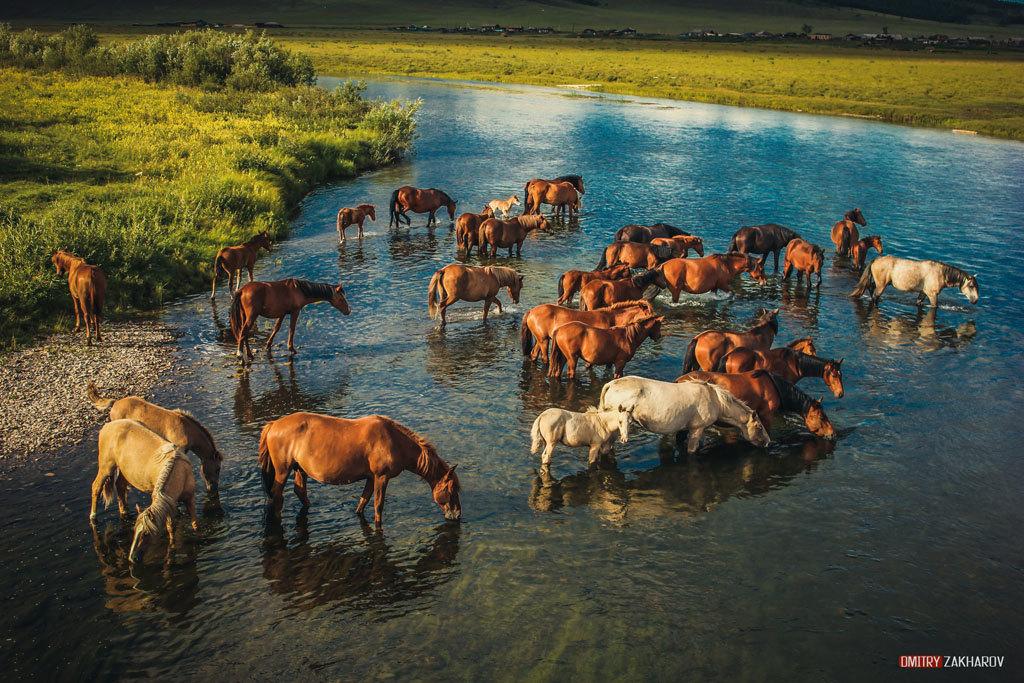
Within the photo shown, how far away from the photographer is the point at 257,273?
18.6m

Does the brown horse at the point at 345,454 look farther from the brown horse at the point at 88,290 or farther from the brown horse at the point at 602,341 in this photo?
the brown horse at the point at 88,290

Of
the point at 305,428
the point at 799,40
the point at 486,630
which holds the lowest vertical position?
the point at 486,630

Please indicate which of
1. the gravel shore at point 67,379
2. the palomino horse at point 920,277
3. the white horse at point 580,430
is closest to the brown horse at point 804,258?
the palomino horse at point 920,277

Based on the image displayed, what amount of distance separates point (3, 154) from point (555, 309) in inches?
878

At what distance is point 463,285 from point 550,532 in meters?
7.41

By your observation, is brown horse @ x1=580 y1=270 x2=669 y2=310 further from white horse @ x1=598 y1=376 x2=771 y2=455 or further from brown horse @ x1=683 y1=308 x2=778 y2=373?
white horse @ x1=598 y1=376 x2=771 y2=455

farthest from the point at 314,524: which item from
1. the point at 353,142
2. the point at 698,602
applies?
the point at 353,142

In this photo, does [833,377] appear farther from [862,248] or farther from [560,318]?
[862,248]

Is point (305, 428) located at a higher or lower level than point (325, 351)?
higher

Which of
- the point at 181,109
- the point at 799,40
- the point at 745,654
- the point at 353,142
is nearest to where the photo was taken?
the point at 745,654

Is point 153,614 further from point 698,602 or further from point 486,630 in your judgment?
point 698,602

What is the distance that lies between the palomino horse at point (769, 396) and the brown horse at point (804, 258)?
798 cm

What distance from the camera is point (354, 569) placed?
332 inches

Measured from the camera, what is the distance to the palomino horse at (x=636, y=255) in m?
18.3
